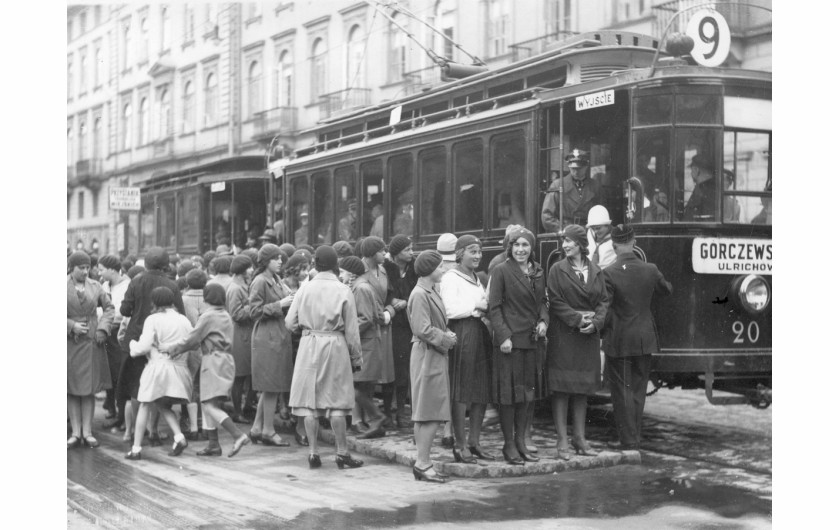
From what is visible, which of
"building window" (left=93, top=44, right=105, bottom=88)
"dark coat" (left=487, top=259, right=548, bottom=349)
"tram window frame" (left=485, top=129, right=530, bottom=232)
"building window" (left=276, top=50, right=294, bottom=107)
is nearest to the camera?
"dark coat" (left=487, top=259, right=548, bottom=349)

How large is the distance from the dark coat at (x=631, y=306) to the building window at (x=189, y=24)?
15.9ft

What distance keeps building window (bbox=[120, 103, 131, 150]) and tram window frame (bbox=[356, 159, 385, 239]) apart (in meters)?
2.83

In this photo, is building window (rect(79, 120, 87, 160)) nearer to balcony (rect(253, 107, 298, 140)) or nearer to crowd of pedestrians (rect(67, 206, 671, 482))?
crowd of pedestrians (rect(67, 206, 671, 482))

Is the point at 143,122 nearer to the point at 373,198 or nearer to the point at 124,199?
the point at 124,199

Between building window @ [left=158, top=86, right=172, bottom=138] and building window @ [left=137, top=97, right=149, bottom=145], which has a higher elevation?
building window @ [left=158, top=86, right=172, bottom=138]

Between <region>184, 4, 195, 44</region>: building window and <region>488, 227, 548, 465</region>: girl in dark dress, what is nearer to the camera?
<region>488, 227, 548, 465</region>: girl in dark dress

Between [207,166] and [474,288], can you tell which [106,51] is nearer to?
[474,288]

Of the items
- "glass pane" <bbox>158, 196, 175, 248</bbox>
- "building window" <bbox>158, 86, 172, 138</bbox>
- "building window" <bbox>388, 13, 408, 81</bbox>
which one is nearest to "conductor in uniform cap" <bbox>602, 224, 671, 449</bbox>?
"building window" <bbox>158, 86, 172, 138</bbox>

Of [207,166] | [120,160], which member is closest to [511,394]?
[120,160]

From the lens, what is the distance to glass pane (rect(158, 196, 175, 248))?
18781 mm

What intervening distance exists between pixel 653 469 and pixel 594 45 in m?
4.74

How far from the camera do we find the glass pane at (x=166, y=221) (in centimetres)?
1878

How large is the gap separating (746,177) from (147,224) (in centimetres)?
1253

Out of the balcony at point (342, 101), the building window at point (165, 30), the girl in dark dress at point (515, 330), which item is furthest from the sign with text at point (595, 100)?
the balcony at point (342, 101)
